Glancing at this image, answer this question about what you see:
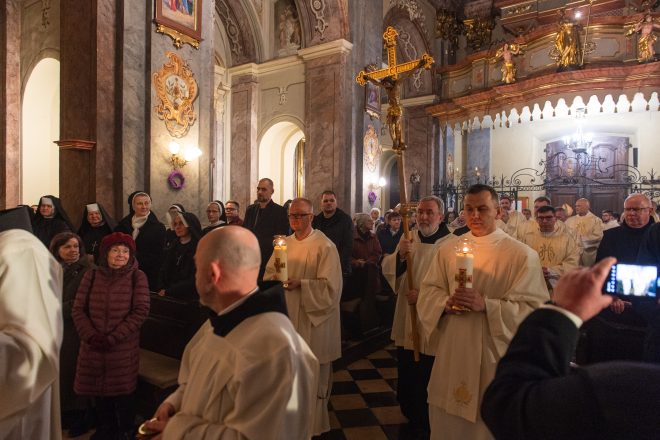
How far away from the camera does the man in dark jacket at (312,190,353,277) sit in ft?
20.1

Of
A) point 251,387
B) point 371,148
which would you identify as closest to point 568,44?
point 371,148

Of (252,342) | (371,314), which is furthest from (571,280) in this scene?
(371,314)

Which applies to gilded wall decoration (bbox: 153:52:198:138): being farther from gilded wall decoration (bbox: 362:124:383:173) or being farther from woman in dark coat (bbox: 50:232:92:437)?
gilded wall decoration (bbox: 362:124:383:173)

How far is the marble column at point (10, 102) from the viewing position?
11.1m

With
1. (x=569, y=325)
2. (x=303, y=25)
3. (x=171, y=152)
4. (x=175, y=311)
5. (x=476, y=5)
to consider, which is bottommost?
(x=175, y=311)

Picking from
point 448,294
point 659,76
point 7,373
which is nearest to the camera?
point 7,373

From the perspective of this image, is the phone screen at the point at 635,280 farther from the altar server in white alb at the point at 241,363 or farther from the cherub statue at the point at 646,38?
the cherub statue at the point at 646,38

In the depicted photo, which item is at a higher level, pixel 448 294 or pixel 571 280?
pixel 571 280

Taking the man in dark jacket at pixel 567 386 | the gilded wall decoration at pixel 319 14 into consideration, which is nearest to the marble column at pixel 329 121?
the gilded wall decoration at pixel 319 14

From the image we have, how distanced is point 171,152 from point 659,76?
13263 mm

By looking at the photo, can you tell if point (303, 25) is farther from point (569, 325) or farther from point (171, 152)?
point (569, 325)

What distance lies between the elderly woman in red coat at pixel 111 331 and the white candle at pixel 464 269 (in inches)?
98.2

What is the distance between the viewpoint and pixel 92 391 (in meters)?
3.61

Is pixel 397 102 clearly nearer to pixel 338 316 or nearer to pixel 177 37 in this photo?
pixel 338 316
